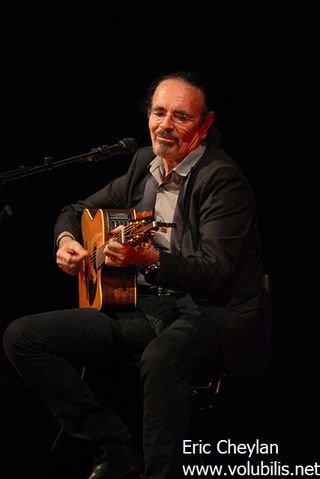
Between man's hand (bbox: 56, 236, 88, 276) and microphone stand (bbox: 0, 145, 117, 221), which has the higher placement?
microphone stand (bbox: 0, 145, 117, 221)

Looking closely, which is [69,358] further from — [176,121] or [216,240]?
[176,121]

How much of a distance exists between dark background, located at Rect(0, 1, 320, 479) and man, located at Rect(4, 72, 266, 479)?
1.80 ft

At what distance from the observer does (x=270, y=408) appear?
132 inches

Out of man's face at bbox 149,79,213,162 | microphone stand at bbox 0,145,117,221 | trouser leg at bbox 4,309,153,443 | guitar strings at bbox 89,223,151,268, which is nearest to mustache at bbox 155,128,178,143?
man's face at bbox 149,79,213,162

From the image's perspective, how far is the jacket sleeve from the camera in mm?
2391

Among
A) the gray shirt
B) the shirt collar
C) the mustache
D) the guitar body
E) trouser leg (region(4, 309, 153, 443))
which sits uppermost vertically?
the mustache

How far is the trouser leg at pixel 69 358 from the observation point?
2.54m

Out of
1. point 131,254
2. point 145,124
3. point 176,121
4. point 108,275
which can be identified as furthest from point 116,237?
point 145,124

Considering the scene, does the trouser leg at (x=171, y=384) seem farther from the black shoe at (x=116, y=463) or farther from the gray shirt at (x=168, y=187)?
the gray shirt at (x=168, y=187)

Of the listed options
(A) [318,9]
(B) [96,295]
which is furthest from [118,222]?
(A) [318,9]

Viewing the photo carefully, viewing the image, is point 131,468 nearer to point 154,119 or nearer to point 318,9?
point 154,119

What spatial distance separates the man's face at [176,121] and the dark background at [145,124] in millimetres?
478

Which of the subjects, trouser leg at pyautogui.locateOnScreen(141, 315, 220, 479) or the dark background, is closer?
trouser leg at pyautogui.locateOnScreen(141, 315, 220, 479)

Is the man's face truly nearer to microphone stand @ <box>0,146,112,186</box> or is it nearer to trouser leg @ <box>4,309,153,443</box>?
microphone stand @ <box>0,146,112,186</box>
